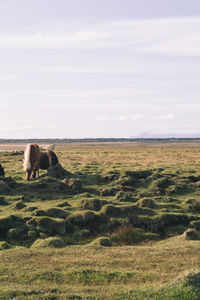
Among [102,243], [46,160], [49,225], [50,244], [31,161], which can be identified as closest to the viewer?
[50,244]

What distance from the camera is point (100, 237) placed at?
51.7 ft

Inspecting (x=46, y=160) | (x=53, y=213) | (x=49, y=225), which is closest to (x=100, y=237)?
(x=49, y=225)

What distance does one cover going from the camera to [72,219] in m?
19.4

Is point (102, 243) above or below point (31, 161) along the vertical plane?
below

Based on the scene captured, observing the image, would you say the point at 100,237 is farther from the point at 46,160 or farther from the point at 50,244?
the point at 46,160

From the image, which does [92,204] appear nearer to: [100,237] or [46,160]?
[100,237]

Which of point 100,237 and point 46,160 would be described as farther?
point 46,160

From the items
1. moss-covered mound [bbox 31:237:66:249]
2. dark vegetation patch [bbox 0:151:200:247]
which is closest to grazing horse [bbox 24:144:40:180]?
dark vegetation patch [bbox 0:151:200:247]

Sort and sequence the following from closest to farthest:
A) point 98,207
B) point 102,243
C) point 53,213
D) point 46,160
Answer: point 102,243, point 53,213, point 98,207, point 46,160

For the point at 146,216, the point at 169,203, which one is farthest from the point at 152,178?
the point at 146,216

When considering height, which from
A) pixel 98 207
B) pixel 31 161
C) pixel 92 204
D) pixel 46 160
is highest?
pixel 31 161

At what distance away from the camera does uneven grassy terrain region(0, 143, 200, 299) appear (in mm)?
9375

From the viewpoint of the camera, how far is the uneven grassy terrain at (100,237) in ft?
30.8

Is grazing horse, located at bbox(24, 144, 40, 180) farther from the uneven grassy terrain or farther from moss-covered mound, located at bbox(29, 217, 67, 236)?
moss-covered mound, located at bbox(29, 217, 67, 236)
